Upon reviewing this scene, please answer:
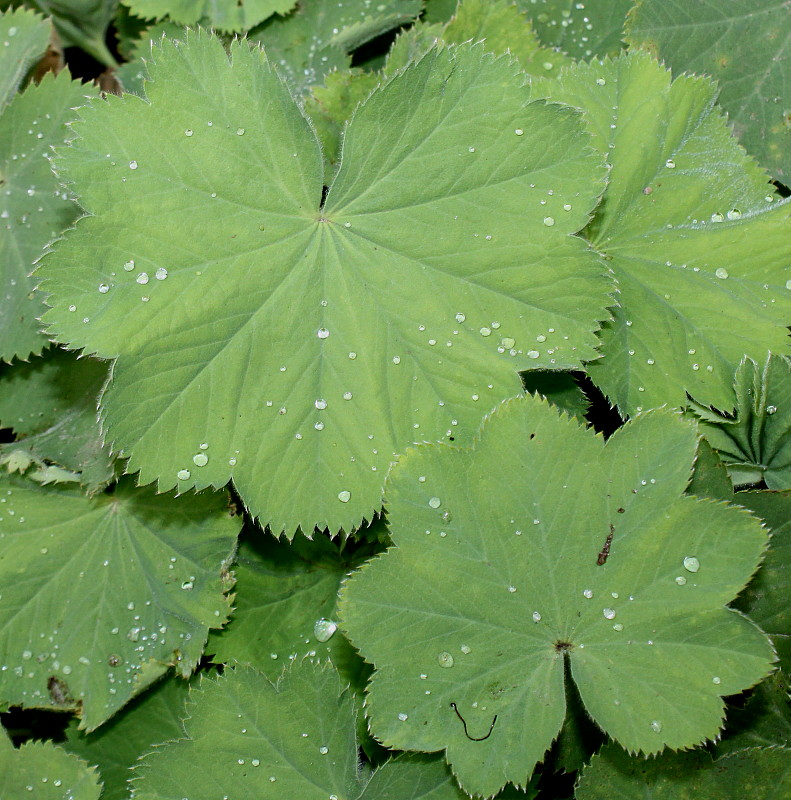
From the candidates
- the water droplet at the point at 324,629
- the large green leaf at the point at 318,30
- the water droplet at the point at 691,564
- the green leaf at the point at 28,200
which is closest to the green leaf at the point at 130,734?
the water droplet at the point at 324,629

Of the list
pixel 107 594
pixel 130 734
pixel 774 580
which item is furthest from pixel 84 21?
pixel 774 580

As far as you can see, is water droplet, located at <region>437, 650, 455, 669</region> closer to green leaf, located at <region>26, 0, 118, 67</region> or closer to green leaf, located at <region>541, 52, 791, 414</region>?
green leaf, located at <region>541, 52, 791, 414</region>

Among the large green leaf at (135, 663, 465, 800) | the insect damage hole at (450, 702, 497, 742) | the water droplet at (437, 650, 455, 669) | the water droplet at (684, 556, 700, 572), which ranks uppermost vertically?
the water droplet at (684, 556, 700, 572)

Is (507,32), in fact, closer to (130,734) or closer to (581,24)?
(581,24)

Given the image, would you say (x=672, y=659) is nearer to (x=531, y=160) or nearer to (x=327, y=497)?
(x=327, y=497)

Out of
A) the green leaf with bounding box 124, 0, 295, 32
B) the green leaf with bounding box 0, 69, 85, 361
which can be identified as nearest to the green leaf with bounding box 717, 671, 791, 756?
the green leaf with bounding box 0, 69, 85, 361

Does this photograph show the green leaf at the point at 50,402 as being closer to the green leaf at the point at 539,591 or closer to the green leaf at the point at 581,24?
the green leaf at the point at 539,591

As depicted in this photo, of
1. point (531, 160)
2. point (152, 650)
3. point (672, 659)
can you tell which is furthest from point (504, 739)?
point (531, 160)
